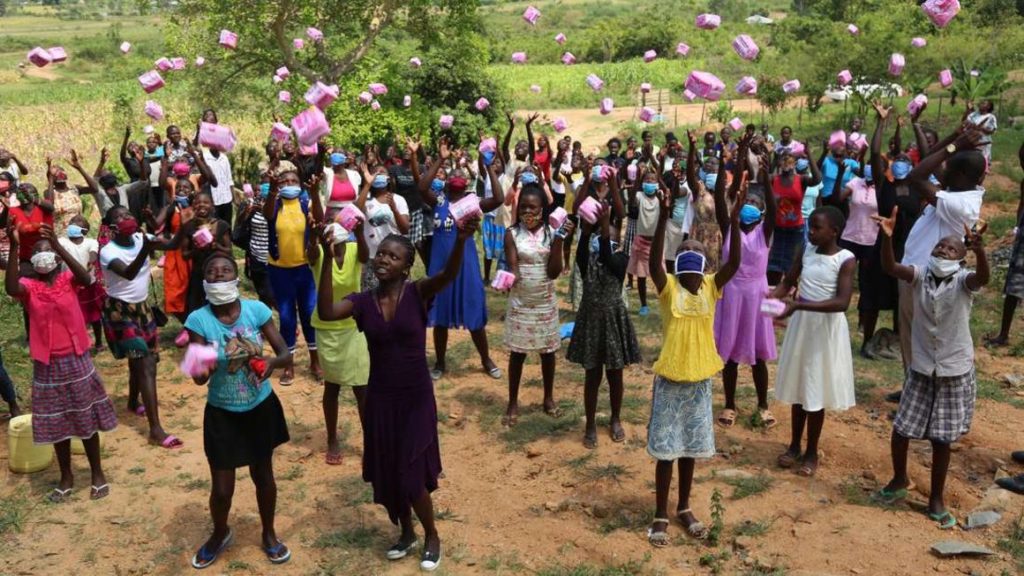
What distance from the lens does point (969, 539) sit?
16.2 ft

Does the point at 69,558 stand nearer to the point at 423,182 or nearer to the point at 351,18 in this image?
the point at 423,182

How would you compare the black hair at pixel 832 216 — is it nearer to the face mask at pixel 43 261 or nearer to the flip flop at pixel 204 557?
the flip flop at pixel 204 557

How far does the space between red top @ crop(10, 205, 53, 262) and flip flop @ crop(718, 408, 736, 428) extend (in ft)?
20.8

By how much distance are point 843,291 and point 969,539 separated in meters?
1.62

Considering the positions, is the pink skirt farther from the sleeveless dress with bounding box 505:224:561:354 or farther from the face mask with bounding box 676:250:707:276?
the face mask with bounding box 676:250:707:276

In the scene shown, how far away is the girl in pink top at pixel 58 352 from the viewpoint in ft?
17.9

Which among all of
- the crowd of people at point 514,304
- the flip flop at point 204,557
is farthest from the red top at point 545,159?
the flip flop at point 204,557

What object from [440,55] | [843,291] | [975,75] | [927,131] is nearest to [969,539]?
[843,291]

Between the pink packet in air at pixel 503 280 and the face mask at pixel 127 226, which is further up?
the face mask at pixel 127 226

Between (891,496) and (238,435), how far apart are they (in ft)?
13.3

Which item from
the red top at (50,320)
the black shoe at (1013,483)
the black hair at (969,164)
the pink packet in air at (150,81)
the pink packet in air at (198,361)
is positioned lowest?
the black shoe at (1013,483)

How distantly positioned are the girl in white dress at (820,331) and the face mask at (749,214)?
753 millimetres

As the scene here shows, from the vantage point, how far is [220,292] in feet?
14.9

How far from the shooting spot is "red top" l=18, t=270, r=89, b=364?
545cm
